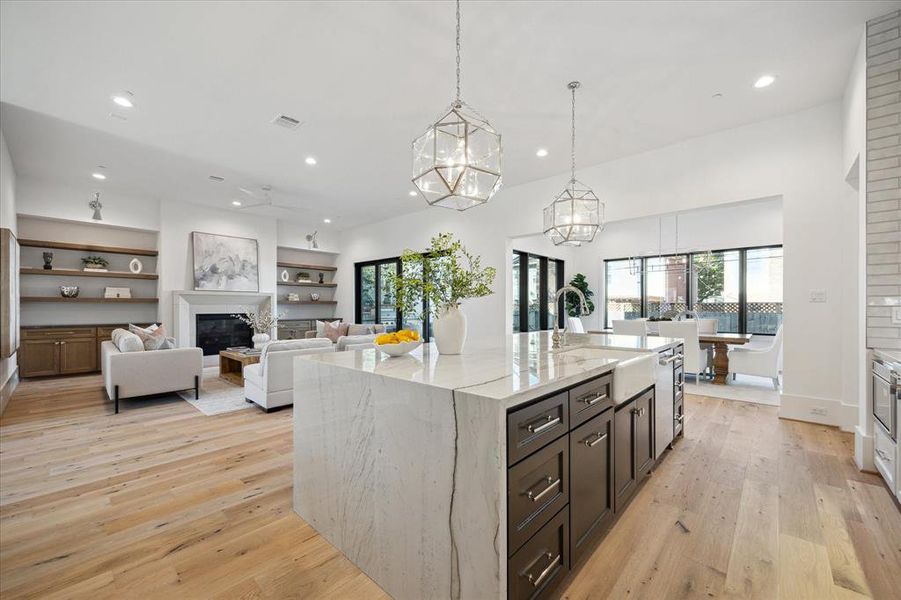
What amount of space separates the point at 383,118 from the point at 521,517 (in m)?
3.88

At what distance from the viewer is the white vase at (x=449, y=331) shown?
2.22 m

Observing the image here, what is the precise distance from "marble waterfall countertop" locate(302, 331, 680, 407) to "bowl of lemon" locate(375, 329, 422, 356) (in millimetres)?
45

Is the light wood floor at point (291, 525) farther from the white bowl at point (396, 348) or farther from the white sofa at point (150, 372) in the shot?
the white bowl at point (396, 348)

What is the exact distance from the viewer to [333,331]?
277 inches

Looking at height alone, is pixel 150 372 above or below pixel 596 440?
below

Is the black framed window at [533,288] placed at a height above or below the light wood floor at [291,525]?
above

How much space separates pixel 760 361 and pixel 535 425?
5.22 metres

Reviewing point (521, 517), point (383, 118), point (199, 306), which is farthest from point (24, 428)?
point (521, 517)

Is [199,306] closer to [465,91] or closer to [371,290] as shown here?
[371,290]

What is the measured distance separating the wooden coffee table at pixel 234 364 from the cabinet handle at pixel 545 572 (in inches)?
190

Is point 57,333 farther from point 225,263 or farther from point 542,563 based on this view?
point 542,563

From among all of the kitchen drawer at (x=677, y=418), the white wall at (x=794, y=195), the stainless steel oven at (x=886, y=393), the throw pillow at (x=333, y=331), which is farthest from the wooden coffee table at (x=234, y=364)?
the stainless steel oven at (x=886, y=393)

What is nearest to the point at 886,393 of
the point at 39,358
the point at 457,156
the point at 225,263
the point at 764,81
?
the point at 764,81

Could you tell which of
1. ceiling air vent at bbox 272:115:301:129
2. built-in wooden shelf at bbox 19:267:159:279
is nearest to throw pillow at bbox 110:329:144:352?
ceiling air vent at bbox 272:115:301:129
